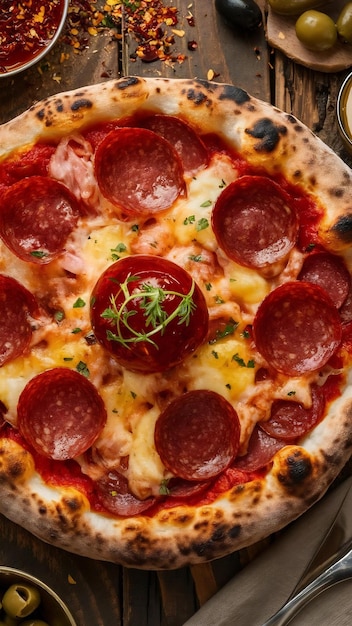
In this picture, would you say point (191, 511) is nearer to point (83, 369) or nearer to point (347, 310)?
point (83, 369)

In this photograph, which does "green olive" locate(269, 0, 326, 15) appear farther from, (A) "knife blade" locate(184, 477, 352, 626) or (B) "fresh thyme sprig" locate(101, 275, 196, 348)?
(A) "knife blade" locate(184, 477, 352, 626)

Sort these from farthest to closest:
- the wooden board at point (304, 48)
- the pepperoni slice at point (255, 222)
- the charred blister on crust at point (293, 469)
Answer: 1. the wooden board at point (304, 48)
2. the pepperoni slice at point (255, 222)
3. the charred blister on crust at point (293, 469)

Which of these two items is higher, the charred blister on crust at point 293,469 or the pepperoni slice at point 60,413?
the pepperoni slice at point 60,413

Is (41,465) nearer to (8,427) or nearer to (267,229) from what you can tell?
(8,427)

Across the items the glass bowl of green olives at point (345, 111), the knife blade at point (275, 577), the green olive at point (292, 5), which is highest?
the green olive at point (292, 5)

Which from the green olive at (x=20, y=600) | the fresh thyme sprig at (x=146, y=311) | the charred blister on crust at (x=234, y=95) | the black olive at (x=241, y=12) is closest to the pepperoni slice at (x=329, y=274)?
the fresh thyme sprig at (x=146, y=311)

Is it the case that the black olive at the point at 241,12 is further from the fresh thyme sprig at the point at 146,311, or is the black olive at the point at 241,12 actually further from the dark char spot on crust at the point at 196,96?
the fresh thyme sprig at the point at 146,311

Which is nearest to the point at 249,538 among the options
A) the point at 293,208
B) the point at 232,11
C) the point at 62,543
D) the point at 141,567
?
the point at 141,567
